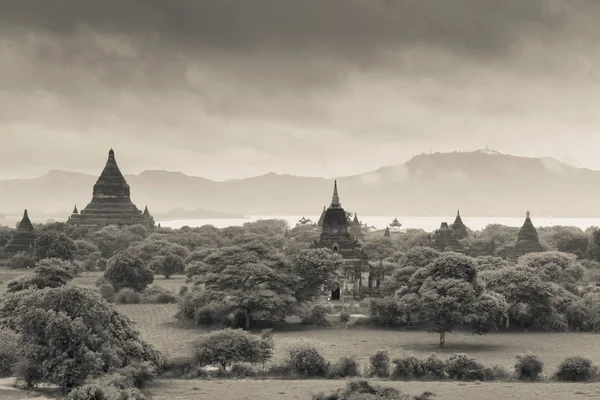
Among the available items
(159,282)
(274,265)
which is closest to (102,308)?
(274,265)

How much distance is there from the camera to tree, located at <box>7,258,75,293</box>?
53.7 meters

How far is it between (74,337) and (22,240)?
84.9 meters

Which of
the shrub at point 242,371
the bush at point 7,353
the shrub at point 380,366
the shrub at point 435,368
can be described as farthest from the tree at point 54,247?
the shrub at point 435,368

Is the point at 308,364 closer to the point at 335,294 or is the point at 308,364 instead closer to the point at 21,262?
the point at 335,294

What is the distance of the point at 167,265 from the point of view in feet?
320

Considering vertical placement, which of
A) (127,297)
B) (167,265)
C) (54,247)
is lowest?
(127,297)

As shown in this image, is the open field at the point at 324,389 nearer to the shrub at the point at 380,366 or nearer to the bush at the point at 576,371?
the bush at the point at 576,371

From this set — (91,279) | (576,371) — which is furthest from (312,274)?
(91,279)

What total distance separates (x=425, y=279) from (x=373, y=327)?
6.54 meters

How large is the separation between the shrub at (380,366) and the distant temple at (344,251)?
2690cm

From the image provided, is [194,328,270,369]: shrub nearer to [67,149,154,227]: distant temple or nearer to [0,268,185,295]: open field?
[0,268,185,295]: open field

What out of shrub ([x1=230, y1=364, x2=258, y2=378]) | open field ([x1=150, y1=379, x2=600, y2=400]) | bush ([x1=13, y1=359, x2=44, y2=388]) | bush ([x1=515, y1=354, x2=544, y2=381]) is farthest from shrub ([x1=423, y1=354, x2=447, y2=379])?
bush ([x1=13, y1=359, x2=44, y2=388])

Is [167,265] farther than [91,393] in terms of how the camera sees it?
Yes

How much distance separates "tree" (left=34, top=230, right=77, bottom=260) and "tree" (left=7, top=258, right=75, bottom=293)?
38497 millimetres
